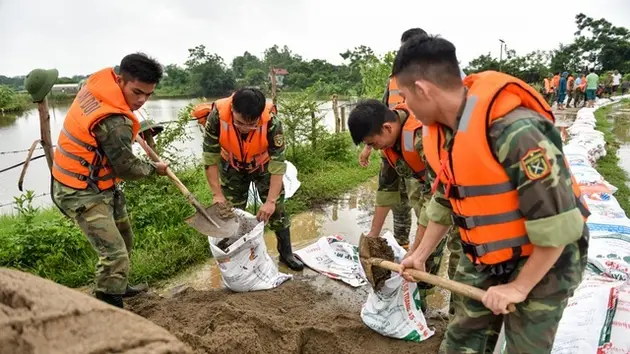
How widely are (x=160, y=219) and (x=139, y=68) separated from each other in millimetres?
2195

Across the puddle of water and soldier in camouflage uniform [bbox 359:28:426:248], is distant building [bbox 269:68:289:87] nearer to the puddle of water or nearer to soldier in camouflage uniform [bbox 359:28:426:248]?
the puddle of water

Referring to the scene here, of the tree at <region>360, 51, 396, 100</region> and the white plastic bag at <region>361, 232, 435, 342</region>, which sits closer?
the white plastic bag at <region>361, 232, 435, 342</region>

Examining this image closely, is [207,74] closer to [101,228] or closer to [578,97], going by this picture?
[578,97]

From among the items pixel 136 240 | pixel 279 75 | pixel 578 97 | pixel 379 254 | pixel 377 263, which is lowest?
pixel 578 97

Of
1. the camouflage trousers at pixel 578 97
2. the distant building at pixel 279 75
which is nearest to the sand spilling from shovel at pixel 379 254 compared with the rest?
the distant building at pixel 279 75

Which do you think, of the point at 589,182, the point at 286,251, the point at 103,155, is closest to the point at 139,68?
the point at 103,155

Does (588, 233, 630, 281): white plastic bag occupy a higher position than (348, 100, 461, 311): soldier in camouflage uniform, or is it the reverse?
(348, 100, 461, 311): soldier in camouflage uniform

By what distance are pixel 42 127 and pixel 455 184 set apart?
3.56 metres

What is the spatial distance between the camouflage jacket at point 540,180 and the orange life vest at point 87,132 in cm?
233

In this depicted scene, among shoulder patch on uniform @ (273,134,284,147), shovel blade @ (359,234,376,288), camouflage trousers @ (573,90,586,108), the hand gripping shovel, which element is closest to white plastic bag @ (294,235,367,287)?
the hand gripping shovel

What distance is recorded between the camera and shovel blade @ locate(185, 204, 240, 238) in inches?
137

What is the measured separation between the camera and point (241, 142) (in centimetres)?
356

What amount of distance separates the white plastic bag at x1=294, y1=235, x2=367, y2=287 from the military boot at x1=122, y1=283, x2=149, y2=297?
1.34 meters

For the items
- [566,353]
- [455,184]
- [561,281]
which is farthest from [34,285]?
[566,353]
